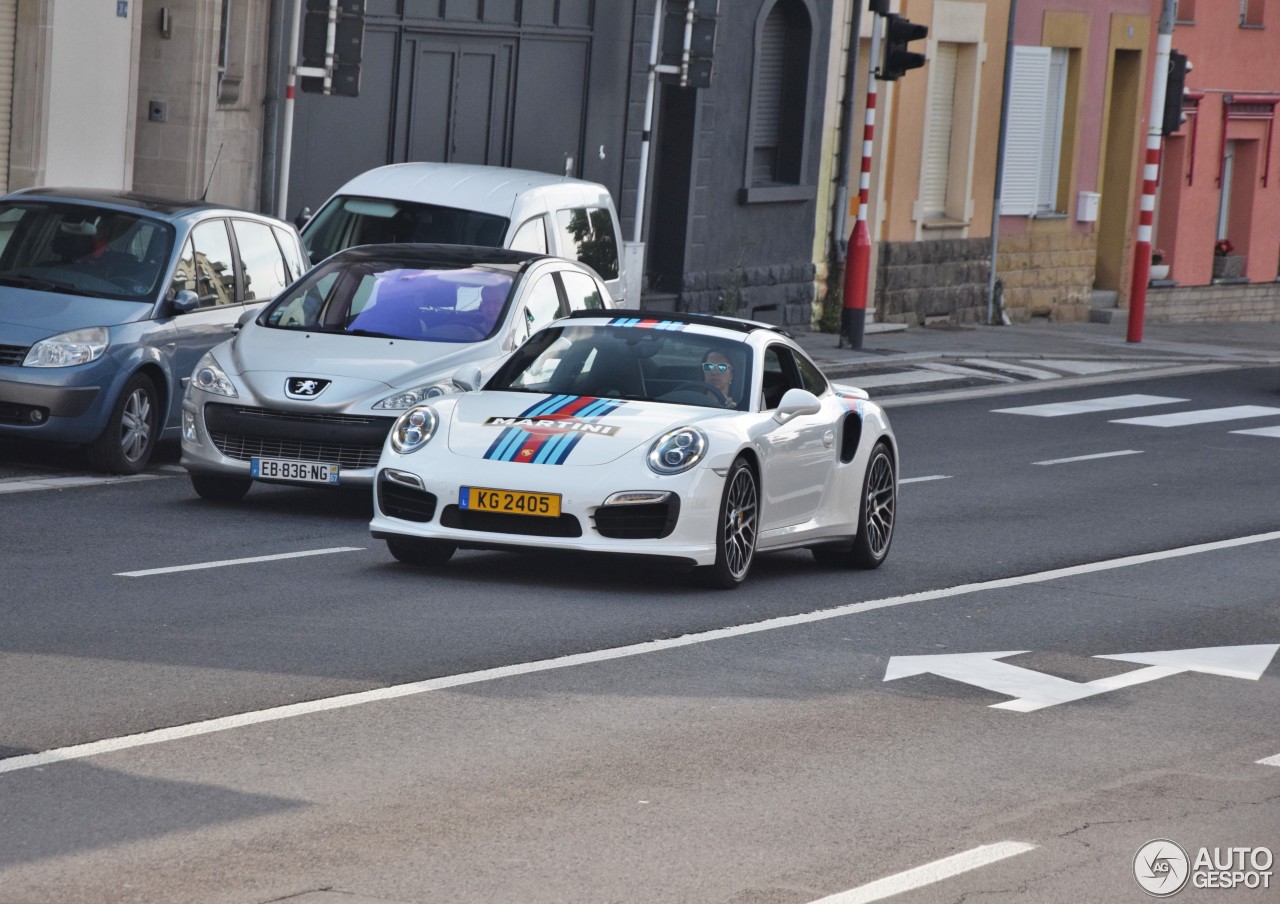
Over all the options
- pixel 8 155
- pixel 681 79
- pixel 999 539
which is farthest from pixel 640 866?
pixel 681 79

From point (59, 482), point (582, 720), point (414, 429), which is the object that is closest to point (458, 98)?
point (59, 482)

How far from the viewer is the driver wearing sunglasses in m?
12.4

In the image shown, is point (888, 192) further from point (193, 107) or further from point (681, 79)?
point (193, 107)

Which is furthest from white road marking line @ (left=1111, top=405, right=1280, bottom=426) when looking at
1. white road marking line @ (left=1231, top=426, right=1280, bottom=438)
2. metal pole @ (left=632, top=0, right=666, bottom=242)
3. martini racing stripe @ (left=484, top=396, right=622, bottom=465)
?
martini racing stripe @ (left=484, top=396, right=622, bottom=465)

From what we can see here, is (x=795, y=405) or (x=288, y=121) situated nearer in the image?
(x=795, y=405)

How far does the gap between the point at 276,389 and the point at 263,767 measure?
6443 mm

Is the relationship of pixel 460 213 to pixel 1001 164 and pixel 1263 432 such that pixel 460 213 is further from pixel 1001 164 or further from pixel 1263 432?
pixel 1001 164

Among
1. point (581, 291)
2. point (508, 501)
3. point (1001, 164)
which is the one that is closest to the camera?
point (508, 501)

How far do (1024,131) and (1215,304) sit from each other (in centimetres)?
759

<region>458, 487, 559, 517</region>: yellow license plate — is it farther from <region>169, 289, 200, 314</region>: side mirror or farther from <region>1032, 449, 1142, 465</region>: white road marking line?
<region>1032, 449, 1142, 465</region>: white road marking line

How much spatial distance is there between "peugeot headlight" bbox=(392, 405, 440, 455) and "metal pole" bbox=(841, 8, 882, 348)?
16.2 meters

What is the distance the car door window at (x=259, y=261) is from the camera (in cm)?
1638

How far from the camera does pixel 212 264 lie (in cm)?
1602

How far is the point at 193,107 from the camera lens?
76.8 ft
